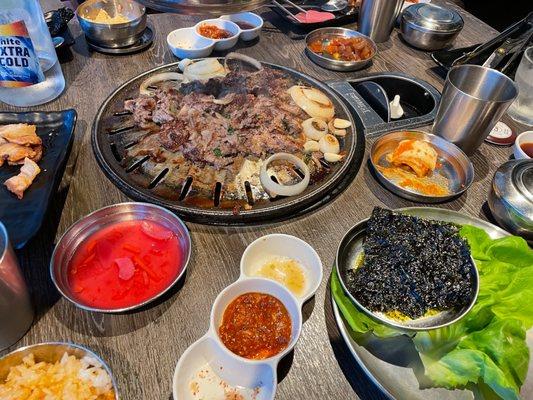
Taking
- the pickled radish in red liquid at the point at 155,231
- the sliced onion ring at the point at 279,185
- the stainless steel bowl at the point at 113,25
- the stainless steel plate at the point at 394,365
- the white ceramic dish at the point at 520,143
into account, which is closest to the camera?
the stainless steel plate at the point at 394,365

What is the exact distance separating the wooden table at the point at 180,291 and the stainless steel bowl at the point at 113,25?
46 cm

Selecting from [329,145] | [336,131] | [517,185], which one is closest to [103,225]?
[329,145]

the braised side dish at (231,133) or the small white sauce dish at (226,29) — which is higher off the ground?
the small white sauce dish at (226,29)

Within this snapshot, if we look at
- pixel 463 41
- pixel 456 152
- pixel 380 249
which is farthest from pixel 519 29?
pixel 380 249

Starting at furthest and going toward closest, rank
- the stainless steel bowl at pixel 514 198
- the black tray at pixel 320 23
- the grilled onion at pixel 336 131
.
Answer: the black tray at pixel 320 23, the grilled onion at pixel 336 131, the stainless steel bowl at pixel 514 198

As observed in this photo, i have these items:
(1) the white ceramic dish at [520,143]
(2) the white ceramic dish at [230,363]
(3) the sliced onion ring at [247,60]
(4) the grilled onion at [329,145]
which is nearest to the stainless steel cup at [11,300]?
(2) the white ceramic dish at [230,363]

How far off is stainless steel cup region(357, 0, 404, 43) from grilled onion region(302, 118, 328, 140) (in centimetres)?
210

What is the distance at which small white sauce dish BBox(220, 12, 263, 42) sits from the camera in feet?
14.5

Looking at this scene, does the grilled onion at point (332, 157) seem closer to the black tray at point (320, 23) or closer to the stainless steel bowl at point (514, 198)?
the stainless steel bowl at point (514, 198)

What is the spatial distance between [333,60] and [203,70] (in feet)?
4.78

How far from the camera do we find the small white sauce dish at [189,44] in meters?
4.01

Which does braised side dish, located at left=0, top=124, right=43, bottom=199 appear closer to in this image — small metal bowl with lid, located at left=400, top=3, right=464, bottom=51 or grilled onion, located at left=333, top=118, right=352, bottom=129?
grilled onion, located at left=333, top=118, right=352, bottom=129

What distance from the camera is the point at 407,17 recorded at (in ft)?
15.3

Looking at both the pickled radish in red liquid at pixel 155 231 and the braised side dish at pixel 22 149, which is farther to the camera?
the braised side dish at pixel 22 149
